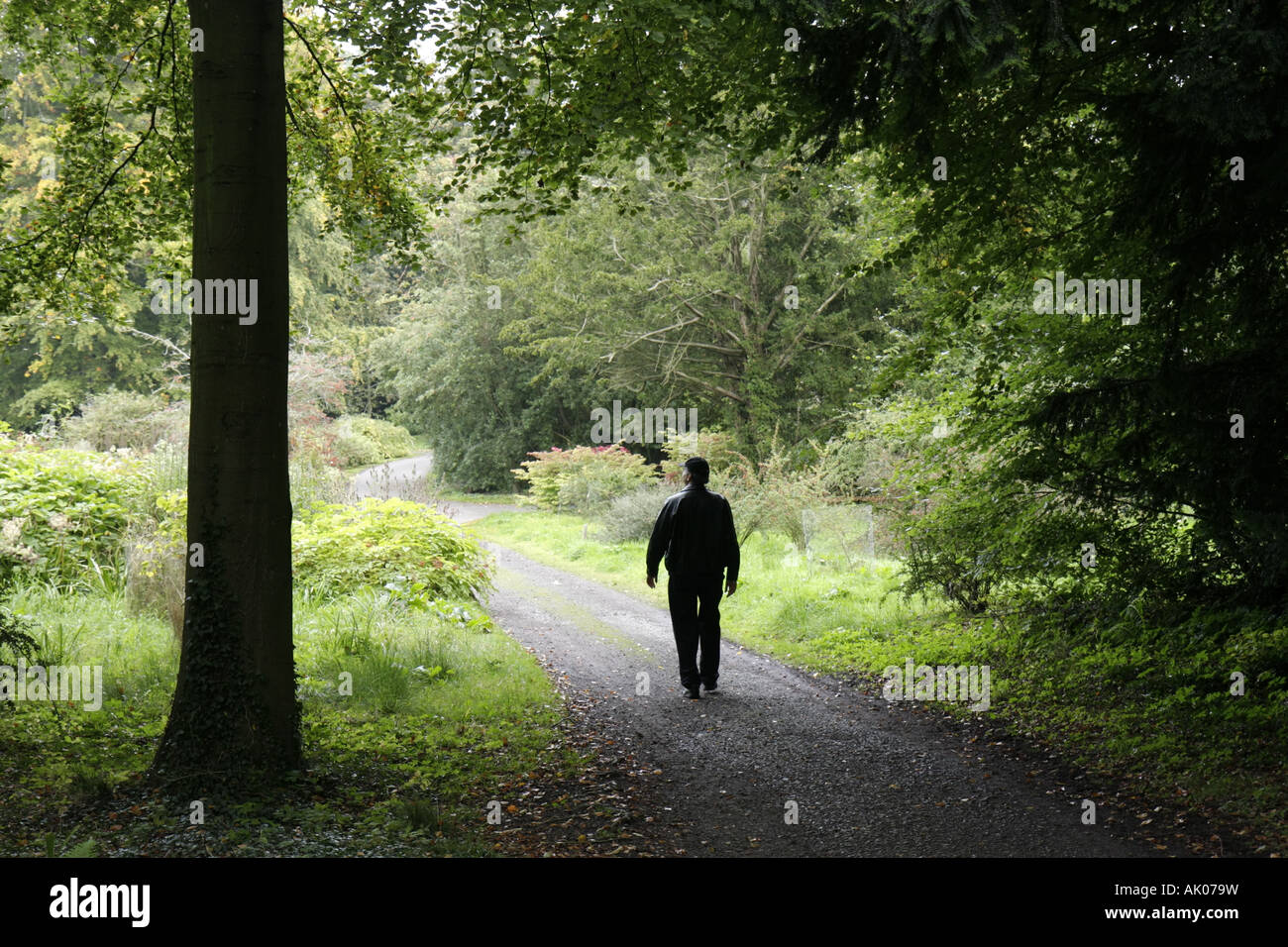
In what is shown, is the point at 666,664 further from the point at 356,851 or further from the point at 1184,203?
the point at 1184,203

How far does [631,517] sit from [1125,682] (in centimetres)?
1281

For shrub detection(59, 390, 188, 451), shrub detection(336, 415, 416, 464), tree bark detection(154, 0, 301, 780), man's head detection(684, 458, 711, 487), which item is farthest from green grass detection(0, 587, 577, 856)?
shrub detection(336, 415, 416, 464)

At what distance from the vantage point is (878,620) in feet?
32.5

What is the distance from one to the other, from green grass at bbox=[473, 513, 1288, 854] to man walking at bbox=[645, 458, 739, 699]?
1496 millimetres

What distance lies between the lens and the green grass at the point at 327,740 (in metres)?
4.43

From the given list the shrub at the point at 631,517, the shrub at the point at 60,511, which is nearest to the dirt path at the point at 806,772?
the shrub at the point at 60,511

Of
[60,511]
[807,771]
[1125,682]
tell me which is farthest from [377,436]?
[1125,682]

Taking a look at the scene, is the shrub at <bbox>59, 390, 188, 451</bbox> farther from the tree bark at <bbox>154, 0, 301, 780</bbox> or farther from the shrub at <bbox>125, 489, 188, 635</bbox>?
the tree bark at <bbox>154, 0, 301, 780</bbox>

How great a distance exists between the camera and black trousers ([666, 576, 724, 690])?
7902 millimetres

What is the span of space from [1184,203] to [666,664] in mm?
5909

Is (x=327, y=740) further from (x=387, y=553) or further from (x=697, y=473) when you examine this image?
(x=387, y=553)

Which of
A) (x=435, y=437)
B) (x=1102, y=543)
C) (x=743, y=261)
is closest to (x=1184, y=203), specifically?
(x=1102, y=543)

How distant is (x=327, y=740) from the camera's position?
20.4ft

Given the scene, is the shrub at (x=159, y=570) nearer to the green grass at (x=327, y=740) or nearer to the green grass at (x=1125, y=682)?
the green grass at (x=327, y=740)
